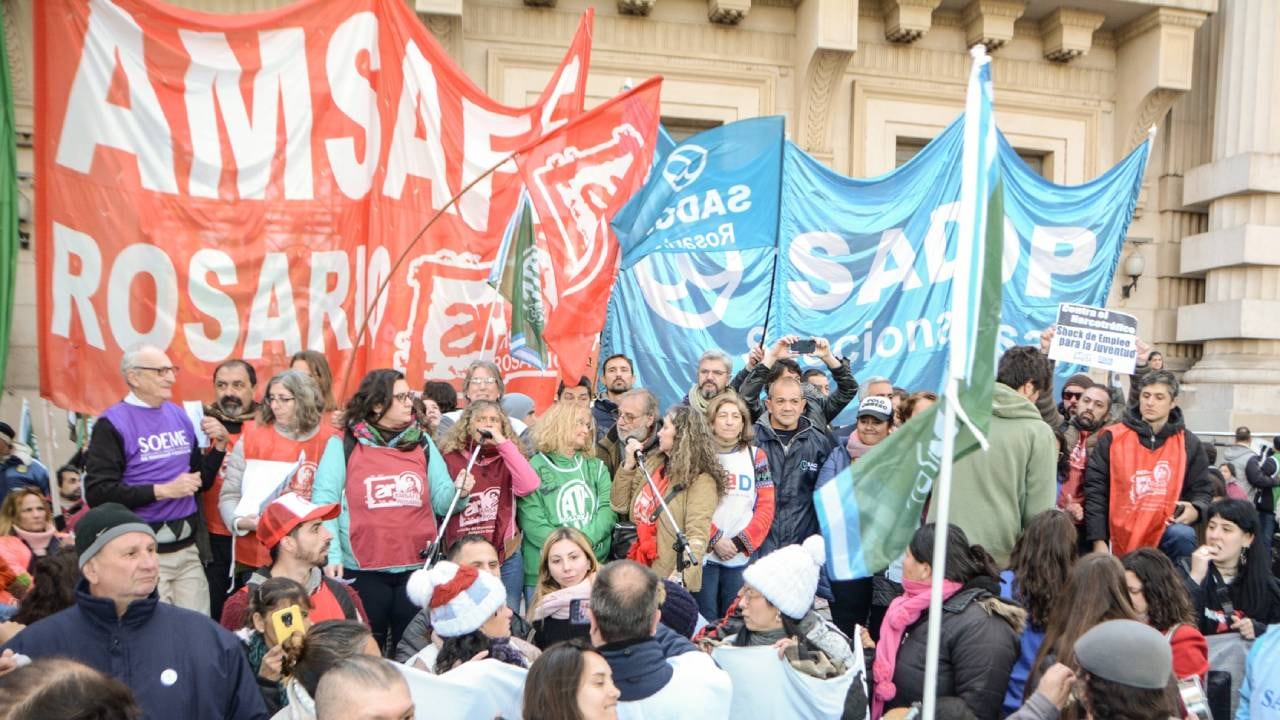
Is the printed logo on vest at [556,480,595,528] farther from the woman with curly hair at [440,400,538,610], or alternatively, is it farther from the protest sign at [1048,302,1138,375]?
the protest sign at [1048,302,1138,375]

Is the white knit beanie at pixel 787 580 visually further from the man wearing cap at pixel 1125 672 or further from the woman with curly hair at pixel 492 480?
the woman with curly hair at pixel 492 480

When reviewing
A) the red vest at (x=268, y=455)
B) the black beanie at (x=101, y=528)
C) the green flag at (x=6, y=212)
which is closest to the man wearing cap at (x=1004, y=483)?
the red vest at (x=268, y=455)

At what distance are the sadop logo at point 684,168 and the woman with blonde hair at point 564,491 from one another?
2017 millimetres

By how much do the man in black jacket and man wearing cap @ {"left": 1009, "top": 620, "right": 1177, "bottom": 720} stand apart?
313 cm

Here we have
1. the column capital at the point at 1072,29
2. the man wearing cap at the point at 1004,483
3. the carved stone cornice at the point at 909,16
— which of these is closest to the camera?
the man wearing cap at the point at 1004,483

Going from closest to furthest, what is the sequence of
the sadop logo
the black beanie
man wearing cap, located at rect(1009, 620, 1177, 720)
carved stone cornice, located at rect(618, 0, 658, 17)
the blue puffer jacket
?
man wearing cap, located at rect(1009, 620, 1177, 720) < the blue puffer jacket < the black beanie < the sadop logo < carved stone cornice, located at rect(618, 0, 658, 17)

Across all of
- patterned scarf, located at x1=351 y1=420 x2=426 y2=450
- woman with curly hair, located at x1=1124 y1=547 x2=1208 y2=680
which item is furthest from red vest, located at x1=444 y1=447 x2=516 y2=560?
woman with curly hair, located at x1=1124 y1=547 x2=1208 y2=680

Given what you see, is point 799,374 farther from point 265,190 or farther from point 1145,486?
point 265,190

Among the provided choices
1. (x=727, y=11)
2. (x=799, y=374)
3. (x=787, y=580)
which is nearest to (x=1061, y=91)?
(x=727, y=11)

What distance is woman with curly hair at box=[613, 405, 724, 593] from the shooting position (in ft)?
15.5

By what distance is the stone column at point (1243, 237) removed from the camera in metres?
10.2

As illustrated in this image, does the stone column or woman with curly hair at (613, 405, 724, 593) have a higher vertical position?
the stone column

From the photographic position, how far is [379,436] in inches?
179

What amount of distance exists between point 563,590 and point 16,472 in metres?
4.14
